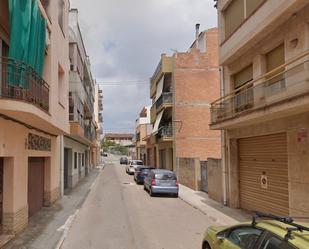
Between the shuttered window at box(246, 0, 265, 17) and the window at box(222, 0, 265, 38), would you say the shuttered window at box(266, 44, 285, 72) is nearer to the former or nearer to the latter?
the window at box(222, 0, 265, 38)

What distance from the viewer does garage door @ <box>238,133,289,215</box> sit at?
1396 cm

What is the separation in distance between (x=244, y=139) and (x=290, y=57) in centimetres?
537

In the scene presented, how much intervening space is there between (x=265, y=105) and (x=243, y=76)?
5078 mm

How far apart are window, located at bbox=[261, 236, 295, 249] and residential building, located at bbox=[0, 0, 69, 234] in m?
6.39

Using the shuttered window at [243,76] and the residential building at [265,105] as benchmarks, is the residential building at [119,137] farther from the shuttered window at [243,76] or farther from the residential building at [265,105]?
the shuttered window at [243,76]

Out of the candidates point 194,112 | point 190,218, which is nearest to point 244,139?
point 190,218

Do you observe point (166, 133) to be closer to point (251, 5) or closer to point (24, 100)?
point (251, 5)

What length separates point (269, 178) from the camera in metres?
15.1

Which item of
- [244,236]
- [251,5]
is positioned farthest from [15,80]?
[251,5]

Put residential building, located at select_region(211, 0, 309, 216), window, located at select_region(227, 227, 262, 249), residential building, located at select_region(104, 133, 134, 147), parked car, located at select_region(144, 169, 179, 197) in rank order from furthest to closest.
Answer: residential building, located at select_region(104, 133, 134, 147) < parked car, located at select_region(144, 169, 179, 197) < residential building, located at select_region(211, 0, 309, 216) < window, located at select_region(227, 227, 262, 249)

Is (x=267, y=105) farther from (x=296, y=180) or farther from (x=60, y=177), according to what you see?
(x=60, y=177)

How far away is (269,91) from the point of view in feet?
43.6

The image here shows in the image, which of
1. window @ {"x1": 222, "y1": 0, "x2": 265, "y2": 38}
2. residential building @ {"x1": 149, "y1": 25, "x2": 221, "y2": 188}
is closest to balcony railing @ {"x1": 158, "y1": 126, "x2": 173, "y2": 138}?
residential building @ {"x1": 149, "y1": 25, "x2": 221, "y2": 188}

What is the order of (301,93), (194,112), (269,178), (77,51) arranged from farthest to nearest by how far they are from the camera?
(194,112), (77,51), (269,178), (301,93)
